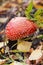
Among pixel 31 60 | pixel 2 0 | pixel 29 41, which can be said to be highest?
pixel 2 0

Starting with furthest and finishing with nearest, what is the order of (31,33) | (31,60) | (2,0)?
1. (2,0)
2. (31,33)
3. (31,60)

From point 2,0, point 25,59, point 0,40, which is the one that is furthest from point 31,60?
point 2,0

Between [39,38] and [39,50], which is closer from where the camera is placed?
[39,50]

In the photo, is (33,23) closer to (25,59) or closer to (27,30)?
(27,30)

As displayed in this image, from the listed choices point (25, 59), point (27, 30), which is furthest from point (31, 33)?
point (25, 59)

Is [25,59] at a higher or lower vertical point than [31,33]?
lower

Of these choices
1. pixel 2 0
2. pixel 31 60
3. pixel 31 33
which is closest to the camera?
pixel 31 60

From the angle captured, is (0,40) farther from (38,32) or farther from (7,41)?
(38,32)
